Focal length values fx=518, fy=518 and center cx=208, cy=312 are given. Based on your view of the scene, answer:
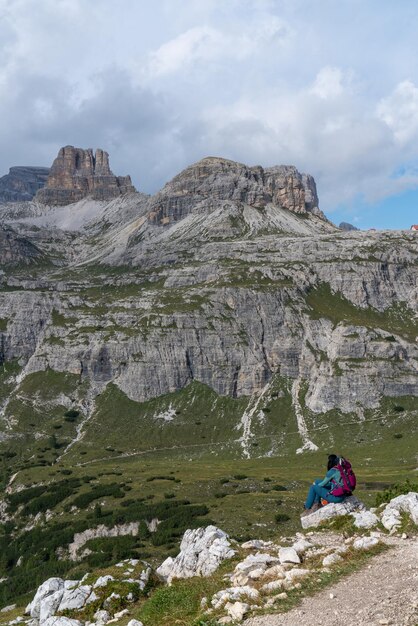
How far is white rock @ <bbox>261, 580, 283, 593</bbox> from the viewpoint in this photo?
21.3 meters

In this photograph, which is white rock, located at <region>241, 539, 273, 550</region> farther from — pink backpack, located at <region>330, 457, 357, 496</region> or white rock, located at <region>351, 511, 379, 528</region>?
pink backpack, located at <region>330, 457, 357, 496</region>

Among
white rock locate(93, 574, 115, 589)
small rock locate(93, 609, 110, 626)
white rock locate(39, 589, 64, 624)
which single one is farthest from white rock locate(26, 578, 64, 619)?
small rock locate(93, 609, 110, 626)

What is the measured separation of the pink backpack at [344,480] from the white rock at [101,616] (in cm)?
1525

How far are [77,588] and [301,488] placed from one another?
105 m

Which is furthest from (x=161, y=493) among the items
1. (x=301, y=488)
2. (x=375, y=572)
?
(x=375, y=572)

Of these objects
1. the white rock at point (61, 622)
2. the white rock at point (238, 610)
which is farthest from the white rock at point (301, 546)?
the white rock at point (61, 622)

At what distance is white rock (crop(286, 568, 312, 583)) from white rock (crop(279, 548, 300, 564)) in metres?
1.49

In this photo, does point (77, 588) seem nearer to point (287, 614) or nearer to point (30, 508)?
point (287, 614)

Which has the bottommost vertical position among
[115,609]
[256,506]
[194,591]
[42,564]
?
[42,564]

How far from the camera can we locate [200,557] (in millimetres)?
28875

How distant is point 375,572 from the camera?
21.9 m

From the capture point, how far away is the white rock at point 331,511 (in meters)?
32.4

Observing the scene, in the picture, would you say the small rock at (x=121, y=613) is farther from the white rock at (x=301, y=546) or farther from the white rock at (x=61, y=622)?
the white rock at (x=301, y=546)

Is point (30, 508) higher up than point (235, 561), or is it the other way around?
point (235, 561)
